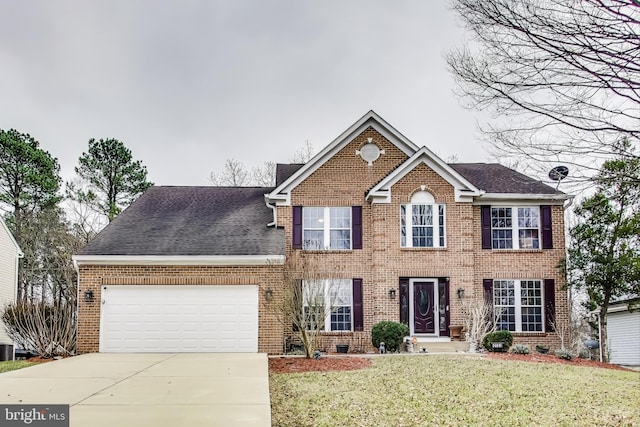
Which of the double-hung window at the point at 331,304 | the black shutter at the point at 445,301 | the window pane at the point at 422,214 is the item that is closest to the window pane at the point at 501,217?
the window pane at the point at 422,214

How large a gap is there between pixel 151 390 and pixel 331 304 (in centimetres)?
876

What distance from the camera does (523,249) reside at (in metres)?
20.6

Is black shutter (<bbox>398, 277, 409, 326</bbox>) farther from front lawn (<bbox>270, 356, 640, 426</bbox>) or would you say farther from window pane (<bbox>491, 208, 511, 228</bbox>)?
front lawn (<bbox>270, 356, 640, 426</bbox>)

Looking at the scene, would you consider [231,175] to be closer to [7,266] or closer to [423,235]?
[7,266]

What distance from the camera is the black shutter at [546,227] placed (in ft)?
67.6

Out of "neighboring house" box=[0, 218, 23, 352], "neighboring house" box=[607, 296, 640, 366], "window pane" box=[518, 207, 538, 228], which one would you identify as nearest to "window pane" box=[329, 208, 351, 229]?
"window pane" box=[518, 207, 538, 228]

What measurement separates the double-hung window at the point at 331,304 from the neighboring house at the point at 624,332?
35.8 ft

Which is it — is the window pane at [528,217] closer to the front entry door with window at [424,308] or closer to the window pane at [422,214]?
the window pane at [422,214]

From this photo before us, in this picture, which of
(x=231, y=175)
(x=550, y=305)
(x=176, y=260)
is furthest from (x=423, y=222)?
(x=231, y=175)

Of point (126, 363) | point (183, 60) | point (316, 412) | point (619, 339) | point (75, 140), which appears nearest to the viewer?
point (316, 412)

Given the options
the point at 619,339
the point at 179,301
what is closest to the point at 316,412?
the point at 179,301

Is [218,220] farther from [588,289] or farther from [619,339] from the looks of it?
[619,339]

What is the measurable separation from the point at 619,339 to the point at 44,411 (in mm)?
24781

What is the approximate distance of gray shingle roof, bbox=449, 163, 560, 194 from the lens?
20703mm
